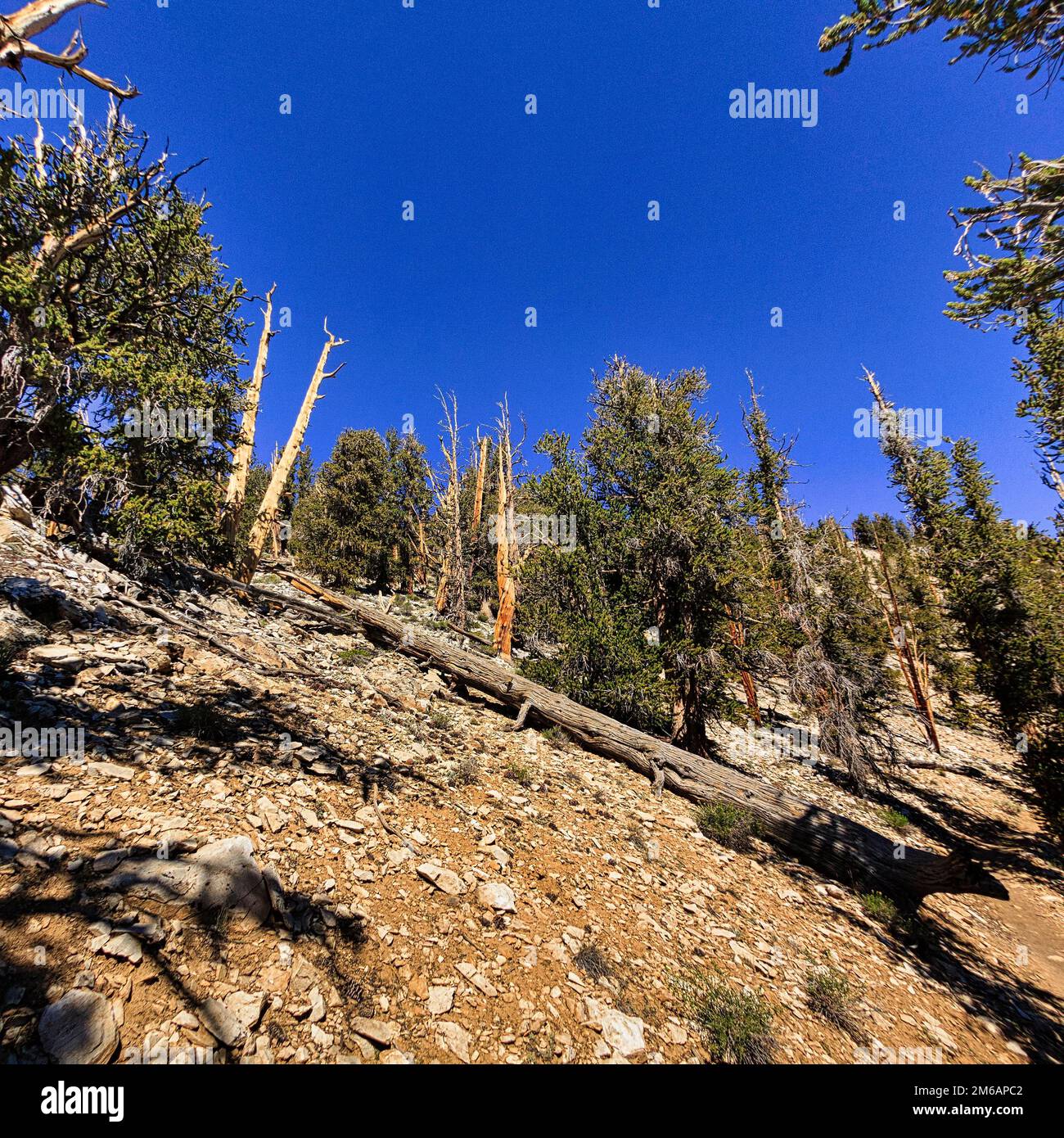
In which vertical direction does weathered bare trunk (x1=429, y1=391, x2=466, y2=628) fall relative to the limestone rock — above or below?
above

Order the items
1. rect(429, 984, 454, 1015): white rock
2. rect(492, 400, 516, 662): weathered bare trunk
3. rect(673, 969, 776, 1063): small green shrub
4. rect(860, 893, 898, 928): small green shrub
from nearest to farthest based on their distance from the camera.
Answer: rect(429, 984, 454, 1015): white rock → rect(673, 969, 776, 1063): small green shrub → rect(860, 893, 898, 928): small green shrub → rect(492, 400, 516, 662): weathered bare trunk

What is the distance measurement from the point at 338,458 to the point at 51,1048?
2843 centimetres

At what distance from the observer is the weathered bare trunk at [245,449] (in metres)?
11.6

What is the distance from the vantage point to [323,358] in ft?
46.9

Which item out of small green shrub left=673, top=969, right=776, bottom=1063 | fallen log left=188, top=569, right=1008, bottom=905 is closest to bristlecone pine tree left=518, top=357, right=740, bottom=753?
fallen log left=188, top=569, right=1008, bottom=905

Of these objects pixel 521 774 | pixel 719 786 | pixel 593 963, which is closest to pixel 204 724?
pixel 521 774

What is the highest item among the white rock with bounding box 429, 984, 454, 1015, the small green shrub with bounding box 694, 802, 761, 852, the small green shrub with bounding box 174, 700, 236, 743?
the small green shrub with bounding box 174, 700, 236, 743

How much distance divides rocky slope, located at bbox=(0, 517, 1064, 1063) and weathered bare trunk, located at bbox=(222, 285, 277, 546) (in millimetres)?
3126

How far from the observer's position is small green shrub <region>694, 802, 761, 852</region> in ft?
25.1

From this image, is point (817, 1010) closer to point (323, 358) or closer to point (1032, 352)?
point (1032, 352)

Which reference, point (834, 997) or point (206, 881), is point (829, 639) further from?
point (206, 881)

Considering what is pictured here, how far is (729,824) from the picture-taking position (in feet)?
25.7

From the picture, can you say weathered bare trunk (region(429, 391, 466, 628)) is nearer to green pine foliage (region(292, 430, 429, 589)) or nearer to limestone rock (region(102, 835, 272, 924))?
green pine foliage (region(292, 430, 429, 589))

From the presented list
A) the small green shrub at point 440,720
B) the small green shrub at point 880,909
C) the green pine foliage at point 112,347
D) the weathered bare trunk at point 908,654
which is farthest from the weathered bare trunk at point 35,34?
the weathered bare trunk at point 908,654
